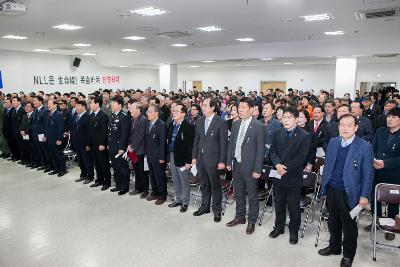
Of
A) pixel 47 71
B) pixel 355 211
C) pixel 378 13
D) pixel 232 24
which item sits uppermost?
pixel 232 24

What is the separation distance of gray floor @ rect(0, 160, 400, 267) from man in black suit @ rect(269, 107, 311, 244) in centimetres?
44

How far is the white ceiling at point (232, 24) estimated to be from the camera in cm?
603

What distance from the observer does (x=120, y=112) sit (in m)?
5.34

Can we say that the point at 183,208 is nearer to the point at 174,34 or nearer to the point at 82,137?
the point at 82,137

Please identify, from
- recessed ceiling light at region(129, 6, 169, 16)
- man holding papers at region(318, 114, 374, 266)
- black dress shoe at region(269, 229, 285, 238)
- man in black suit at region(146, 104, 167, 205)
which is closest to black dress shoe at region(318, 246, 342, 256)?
man holding papers at region(318, 114, 374, 266)

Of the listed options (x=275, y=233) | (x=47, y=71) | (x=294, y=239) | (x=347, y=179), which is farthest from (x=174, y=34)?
(x=47, y=71)

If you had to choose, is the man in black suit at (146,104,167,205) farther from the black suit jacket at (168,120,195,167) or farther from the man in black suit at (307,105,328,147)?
the man in black suit at (307,105,328,147)

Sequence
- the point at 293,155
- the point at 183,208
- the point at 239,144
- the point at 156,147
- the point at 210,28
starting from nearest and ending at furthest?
the point at 293,155 < the point at 239,144 < the point at 183,208 < the point at 156,147 < the point at 210,28

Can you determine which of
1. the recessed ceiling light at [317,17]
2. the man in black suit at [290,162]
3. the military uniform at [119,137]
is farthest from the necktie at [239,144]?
the recessed ceiling light at [317,17]

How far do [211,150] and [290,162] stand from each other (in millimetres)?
1116

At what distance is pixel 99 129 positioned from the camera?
18.3ft

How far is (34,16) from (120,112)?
12.5 ft

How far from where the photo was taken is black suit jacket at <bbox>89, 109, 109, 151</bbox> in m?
5.58

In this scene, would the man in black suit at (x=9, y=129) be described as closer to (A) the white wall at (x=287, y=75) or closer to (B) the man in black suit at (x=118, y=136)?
(B) the man in black suit at (x=118, y=136)
